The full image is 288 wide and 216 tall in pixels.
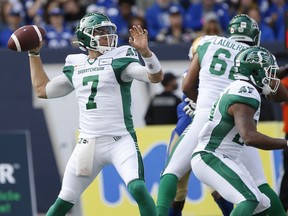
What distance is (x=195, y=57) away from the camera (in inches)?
332

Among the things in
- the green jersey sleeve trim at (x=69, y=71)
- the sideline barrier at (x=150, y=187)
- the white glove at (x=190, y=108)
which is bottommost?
the sideline barrier at (x=150, y=187)

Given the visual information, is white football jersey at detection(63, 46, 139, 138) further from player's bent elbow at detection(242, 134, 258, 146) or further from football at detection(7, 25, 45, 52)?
player's bent elbow at detection(242, 134, 258, 146)

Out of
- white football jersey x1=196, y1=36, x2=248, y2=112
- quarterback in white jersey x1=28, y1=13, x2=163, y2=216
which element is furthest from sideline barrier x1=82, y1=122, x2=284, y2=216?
quarterback in white jersey x1=28, y1=13, x2=163, y2=216

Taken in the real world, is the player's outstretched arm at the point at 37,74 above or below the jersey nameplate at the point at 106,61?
below

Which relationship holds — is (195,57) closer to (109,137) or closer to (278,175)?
(109,137)

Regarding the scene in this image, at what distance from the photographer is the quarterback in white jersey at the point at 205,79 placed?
826 cm

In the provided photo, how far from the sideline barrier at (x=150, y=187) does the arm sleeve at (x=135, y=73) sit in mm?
3060

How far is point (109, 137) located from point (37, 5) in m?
6.66

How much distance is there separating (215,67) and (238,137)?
112cm

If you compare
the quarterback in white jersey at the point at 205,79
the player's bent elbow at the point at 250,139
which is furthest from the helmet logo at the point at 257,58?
the quarterback in white jersey at the point at 205,79

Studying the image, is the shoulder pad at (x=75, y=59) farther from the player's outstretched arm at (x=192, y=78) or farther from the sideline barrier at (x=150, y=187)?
the sideline barrier at (x=150, y=187)

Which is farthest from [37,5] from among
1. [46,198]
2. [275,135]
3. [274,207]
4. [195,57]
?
[274,207]

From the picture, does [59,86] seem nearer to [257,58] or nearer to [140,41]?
[140,41]

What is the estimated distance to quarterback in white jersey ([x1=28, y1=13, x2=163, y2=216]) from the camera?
766 centimetres
